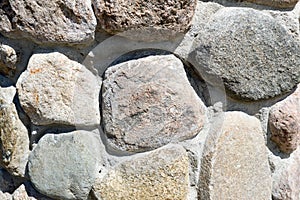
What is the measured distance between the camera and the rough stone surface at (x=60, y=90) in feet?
2.63

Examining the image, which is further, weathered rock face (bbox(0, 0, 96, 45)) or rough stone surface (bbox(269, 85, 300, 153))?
rough stone surface (bbox(269, 85, 300, 153))

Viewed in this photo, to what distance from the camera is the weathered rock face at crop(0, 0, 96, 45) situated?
76 centimetres

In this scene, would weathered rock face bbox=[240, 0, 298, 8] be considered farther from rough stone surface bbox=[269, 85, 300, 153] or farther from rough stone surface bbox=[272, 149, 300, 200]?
rough stone surface bbox=[272, 149, 300, 200]

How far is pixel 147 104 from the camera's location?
778mm

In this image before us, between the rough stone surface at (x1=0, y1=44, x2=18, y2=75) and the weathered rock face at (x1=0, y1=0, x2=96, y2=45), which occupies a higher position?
the weathered rock face at (x1=0, y1=0, x2=96, y2=45)

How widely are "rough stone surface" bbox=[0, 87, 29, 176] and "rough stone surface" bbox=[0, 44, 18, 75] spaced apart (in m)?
0.04

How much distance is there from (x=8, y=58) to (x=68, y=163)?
23 centimetres

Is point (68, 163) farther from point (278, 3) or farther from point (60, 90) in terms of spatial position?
point (278, 3)

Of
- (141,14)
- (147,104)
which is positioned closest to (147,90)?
(147,104)

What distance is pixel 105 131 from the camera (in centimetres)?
81

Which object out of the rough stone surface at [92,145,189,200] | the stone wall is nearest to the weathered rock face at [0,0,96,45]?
the stone wall

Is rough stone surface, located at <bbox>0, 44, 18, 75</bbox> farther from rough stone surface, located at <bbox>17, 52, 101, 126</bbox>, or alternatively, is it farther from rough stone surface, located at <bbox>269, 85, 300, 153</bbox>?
rough stone surface, located at <bbox>269, 85, 300, 153</bbox>

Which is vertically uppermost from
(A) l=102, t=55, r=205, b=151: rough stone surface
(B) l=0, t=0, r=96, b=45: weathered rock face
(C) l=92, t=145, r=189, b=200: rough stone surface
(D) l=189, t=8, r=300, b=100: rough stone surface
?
(B) l=0, t=0, r=96, b=45: weathered rock face

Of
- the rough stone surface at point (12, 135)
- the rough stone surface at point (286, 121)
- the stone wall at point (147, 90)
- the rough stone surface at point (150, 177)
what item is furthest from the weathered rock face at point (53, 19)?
the rough stone surface at point (286, 121)
